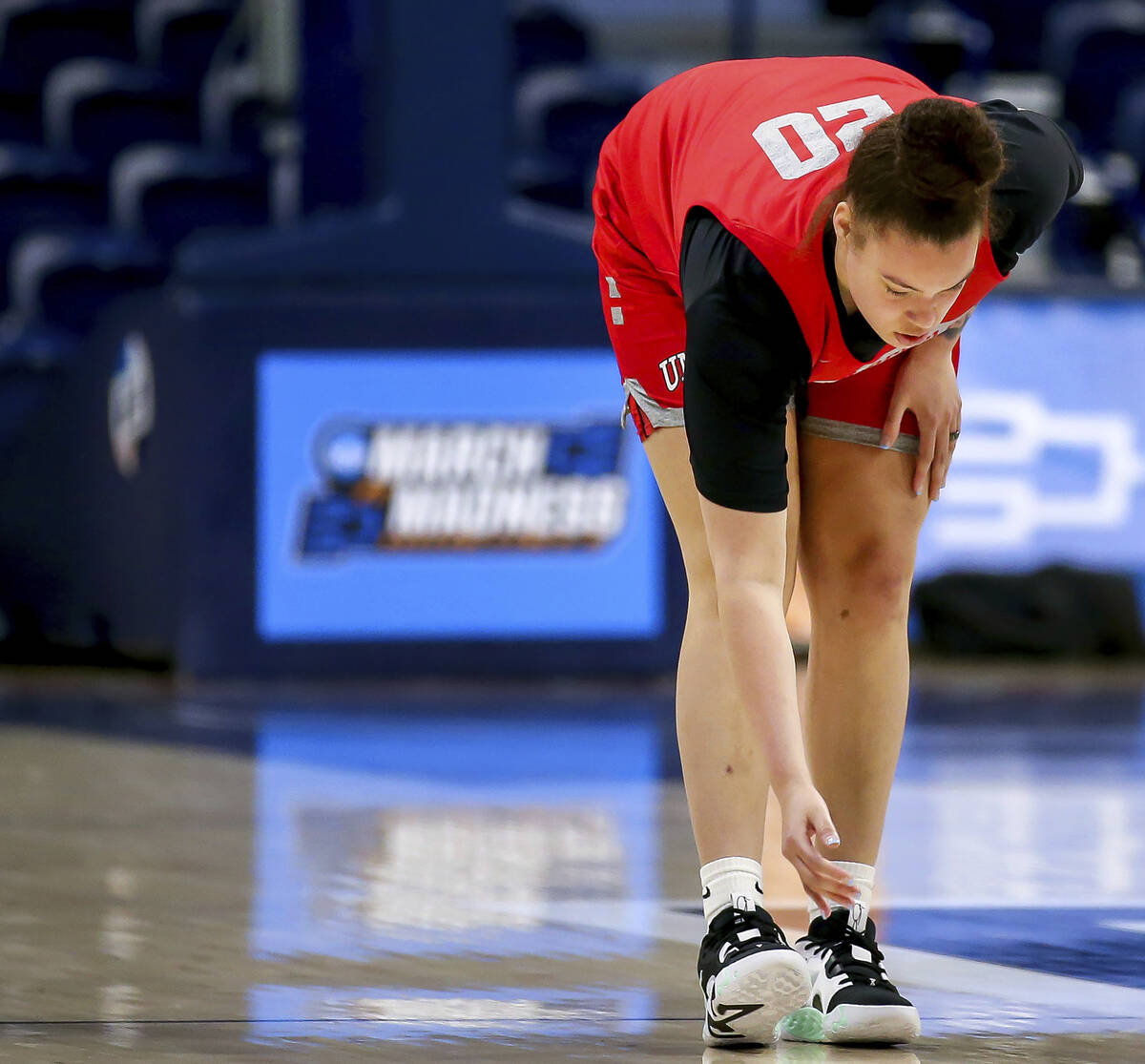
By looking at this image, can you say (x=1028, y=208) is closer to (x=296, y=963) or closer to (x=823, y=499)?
(x=823, y=499)

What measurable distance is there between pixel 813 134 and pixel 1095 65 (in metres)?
11.3

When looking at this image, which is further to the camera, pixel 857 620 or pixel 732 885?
pixel 857 620

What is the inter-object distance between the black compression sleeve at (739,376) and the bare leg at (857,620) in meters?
0.32

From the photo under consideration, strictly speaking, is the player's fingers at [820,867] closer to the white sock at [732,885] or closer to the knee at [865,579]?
the white sock at [732,885]

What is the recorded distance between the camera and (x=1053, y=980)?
10.00ft

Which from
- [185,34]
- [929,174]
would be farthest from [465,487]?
[185,34]

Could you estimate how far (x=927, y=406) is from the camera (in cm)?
284

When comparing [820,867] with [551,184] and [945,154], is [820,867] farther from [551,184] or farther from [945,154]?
[551,184]

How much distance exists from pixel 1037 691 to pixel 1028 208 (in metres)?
6.27

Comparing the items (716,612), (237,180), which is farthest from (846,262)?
(237,180)

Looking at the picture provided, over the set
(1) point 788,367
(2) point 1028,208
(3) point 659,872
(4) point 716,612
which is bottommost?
(3) point 659,872

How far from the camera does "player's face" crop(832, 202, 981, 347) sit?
7.80 ft

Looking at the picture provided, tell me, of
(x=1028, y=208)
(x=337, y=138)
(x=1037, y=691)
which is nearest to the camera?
(x=1028, y=208)

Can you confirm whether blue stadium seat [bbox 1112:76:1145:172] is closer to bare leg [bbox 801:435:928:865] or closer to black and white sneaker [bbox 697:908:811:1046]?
bare leg [bbox 801:435:928:865]
